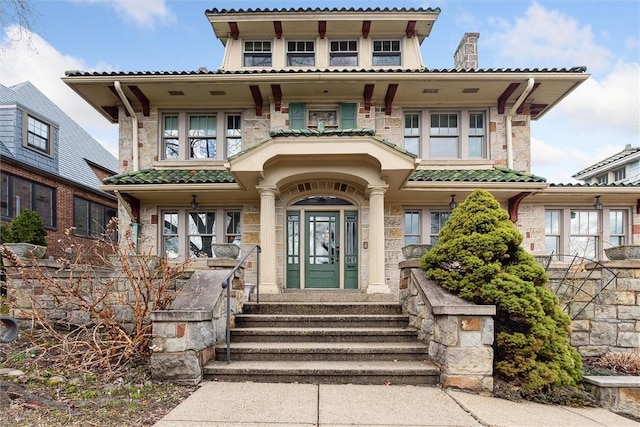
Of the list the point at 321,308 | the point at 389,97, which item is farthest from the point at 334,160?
the point at 321,308

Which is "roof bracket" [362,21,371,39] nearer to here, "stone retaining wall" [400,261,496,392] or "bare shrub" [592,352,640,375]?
"stone retaining wall" [400,261,496,392]

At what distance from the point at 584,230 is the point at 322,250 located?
21.6ft

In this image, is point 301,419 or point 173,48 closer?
point 301,419

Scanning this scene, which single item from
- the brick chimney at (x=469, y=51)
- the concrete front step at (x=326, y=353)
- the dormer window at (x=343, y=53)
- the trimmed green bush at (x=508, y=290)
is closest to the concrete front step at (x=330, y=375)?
the concrete front step at (x=326, y=353)

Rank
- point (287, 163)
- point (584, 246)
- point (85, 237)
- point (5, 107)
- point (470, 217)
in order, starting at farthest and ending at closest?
point (85, 237), point (5, 107), point (584, 246), point (287, 163), point (470, 217)

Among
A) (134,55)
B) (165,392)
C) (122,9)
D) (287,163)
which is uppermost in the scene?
(122,9)

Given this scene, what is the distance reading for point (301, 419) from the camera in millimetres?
3469

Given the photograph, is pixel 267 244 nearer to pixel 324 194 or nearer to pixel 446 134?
pixel 324 194

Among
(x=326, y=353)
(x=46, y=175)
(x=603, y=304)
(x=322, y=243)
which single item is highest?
(x=46, y=175)

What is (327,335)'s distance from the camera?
17.6 ft

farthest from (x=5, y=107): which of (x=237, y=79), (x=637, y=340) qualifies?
(x=637, y=340)

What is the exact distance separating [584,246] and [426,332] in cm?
665

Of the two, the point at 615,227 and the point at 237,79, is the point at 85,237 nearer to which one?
the point at 237,79

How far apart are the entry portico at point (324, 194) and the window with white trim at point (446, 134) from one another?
1911mm
